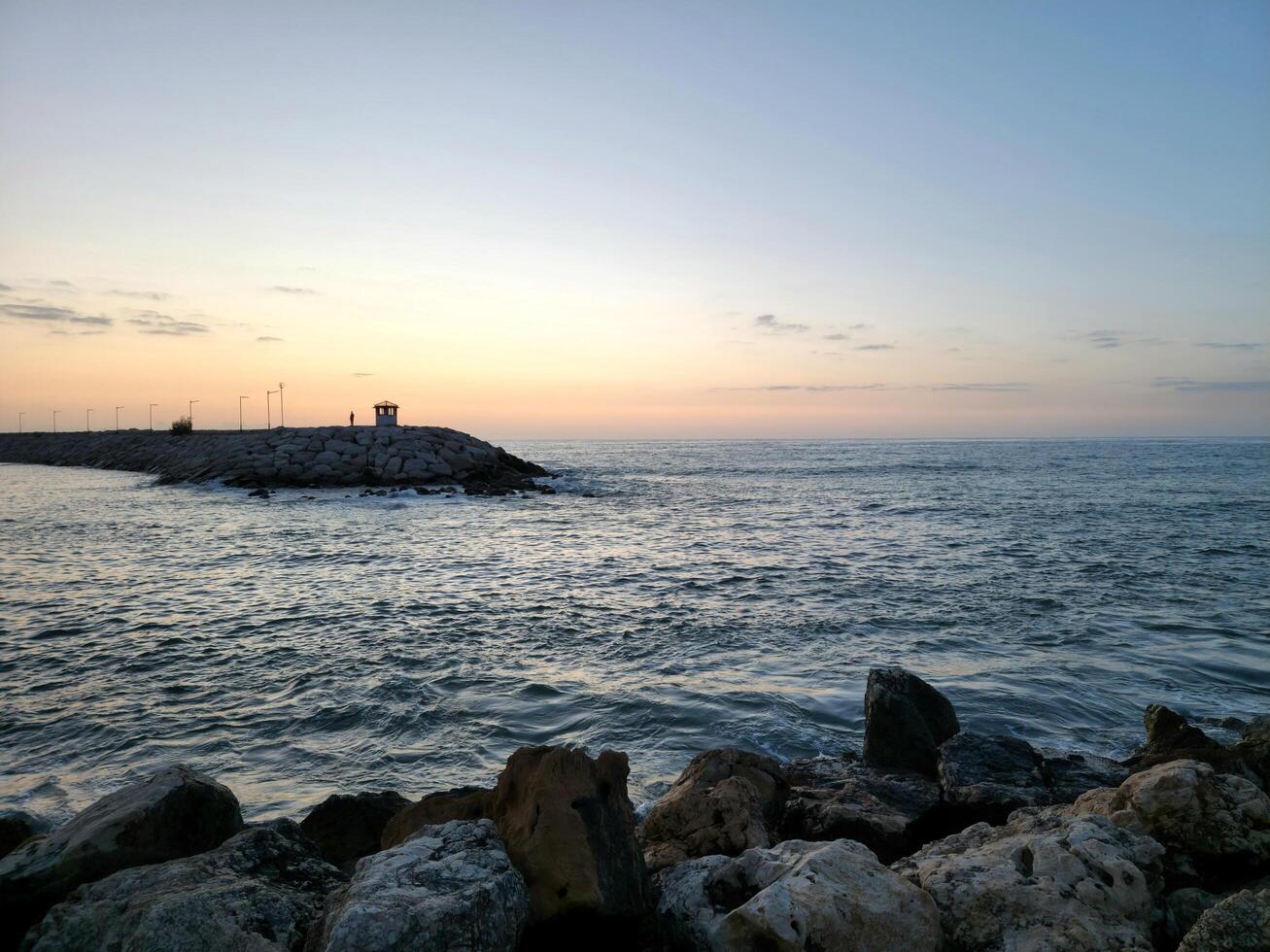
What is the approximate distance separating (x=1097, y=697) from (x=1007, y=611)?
4918 mm

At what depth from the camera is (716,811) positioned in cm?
575

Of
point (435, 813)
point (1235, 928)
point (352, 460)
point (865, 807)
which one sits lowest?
point (865, 807)

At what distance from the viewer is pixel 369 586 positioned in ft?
56.9

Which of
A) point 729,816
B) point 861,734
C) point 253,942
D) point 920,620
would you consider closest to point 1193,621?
point 920,620

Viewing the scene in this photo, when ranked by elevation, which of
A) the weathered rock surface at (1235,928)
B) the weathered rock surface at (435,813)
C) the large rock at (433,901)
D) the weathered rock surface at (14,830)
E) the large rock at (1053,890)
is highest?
the weathered rock surface at (1235,928)

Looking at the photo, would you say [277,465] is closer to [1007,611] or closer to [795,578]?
[795,578]

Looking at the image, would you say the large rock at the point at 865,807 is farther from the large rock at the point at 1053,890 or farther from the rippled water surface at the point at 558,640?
the large rock at the point at 1053,890

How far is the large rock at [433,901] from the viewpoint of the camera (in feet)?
10.8

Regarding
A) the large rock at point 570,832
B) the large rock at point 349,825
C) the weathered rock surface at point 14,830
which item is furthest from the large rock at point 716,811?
the weathered rock surface at point 14,830

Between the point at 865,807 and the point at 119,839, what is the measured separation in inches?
220

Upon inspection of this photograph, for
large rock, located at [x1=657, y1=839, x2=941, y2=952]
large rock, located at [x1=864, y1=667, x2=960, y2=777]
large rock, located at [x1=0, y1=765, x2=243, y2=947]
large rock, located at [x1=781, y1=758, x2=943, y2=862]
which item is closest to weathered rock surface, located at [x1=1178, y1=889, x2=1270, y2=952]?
large rock, located at [x1=657, y1=839, x2=941, y2=952]

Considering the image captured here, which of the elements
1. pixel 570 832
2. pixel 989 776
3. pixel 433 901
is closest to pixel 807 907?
pixel 570 832

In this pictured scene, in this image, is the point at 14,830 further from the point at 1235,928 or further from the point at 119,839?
the point at 1235,928

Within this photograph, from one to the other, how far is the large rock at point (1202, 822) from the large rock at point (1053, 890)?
44 cm
